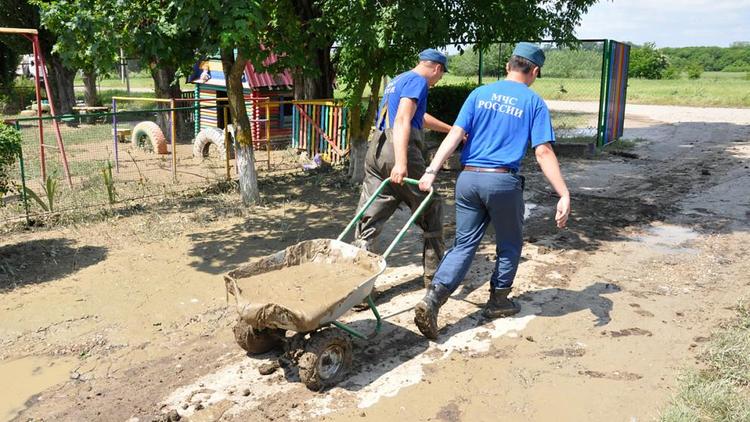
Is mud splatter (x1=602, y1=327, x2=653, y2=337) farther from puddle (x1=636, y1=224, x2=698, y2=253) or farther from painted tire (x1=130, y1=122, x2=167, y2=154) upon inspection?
painted tire (x1=130, y1=122, x2=167, y2=154)

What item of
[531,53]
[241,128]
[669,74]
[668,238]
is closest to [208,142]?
[241,128]

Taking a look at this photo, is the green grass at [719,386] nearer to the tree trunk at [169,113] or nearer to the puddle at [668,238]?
the puddle at [668,238]

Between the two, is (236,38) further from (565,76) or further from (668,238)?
(565,76)

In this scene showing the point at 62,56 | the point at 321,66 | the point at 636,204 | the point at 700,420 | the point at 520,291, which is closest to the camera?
the point at 700,420

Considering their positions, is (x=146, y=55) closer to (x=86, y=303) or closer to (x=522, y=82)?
(x=86, y=303)

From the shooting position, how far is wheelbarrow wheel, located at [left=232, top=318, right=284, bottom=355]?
13.7 feet

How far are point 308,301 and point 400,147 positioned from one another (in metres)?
1.42

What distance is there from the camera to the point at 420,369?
13.5ft

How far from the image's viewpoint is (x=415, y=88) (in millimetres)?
4680

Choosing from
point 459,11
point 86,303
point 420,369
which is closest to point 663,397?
point 420,369

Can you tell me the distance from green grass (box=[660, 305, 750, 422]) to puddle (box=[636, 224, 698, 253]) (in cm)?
212

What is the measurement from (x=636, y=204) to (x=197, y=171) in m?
7.65

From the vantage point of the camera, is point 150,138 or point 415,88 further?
point 150,138

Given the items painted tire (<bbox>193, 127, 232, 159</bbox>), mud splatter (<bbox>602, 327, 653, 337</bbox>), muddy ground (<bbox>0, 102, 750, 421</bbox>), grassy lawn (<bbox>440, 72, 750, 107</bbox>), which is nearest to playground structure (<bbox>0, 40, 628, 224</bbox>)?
painted tire (<bbox>193, 127, 232, 159</bbox>)
